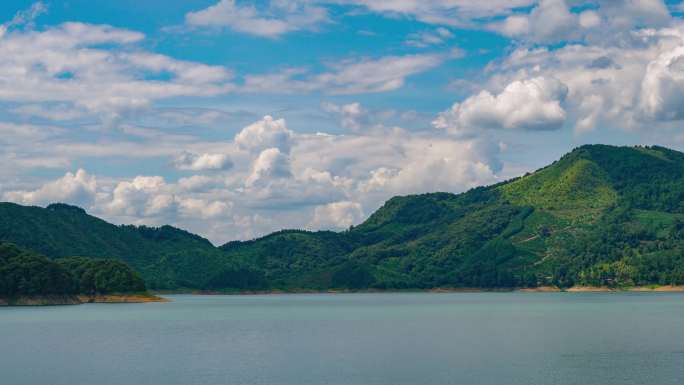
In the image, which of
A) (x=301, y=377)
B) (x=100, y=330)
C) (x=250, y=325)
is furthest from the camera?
(x=250, y=325)

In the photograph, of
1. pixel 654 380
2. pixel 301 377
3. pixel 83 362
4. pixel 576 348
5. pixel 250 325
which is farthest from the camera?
pixel 250 325

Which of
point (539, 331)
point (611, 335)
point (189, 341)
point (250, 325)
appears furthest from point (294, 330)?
point (611, 335)

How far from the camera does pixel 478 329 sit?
165 metres

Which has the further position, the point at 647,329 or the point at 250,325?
the point at 250,325

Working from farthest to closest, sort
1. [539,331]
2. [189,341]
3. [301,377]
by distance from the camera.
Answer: [539,331] → [189,341] → [301,377]

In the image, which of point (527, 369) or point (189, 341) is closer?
point (527, 369)

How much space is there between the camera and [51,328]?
17738 centimetres

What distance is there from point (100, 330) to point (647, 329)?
118 m

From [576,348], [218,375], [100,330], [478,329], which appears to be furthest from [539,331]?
[100,330]

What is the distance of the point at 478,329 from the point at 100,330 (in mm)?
83445

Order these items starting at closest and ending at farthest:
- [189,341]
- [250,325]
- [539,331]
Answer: [189,341], [539,331], [250,325]

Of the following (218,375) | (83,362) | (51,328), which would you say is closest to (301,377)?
(218,375)

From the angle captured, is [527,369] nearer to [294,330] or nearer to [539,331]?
[539,331]

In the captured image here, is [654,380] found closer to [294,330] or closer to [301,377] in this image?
[301,377]
